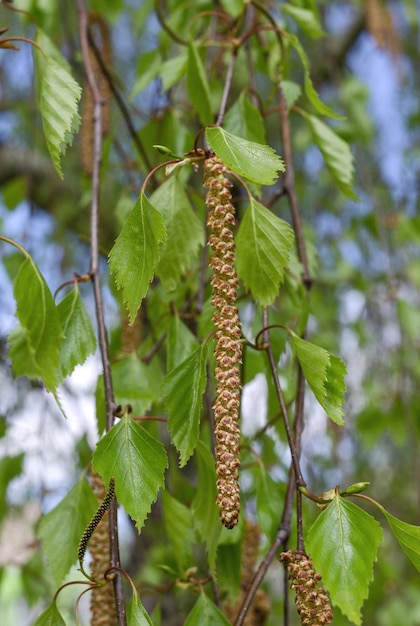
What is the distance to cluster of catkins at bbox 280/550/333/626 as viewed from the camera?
593mm

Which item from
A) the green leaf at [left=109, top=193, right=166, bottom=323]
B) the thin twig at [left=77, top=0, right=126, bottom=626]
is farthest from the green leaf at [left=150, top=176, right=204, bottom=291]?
the green leaf at [left=109, top=193, right=166, bottom=323]

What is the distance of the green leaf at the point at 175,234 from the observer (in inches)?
34.4

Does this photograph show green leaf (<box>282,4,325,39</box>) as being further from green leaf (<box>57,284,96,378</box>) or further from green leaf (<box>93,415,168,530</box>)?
green leaf (<box>93,415,168,530</box>)

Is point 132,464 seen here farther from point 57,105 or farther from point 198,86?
point 198,86

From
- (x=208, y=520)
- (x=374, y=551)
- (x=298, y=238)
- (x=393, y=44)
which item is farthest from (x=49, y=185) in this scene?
(x=374, y=551)

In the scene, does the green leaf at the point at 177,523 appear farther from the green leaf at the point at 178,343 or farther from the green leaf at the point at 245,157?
the green leaf at the point at 245,157

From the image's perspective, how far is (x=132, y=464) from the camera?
692mm

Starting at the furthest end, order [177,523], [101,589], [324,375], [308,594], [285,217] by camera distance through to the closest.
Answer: [285,217], [177,523], [101,589], [324,375], [308,594]

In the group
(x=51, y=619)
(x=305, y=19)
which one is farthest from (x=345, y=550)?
(x=305, y=19)

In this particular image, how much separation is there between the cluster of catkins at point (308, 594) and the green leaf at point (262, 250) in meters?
0.25

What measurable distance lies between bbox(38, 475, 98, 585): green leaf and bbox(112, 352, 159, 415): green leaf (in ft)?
0.48

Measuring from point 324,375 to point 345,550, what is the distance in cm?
16

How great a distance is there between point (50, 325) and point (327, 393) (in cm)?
27

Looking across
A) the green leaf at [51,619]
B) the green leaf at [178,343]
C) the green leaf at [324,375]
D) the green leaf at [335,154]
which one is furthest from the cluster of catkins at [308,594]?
the green leaf at [335,154]
